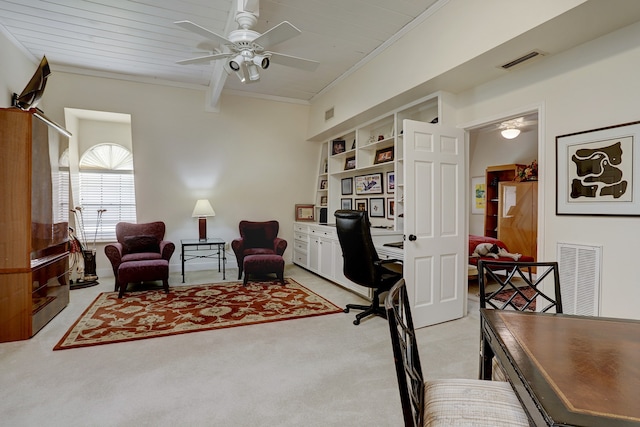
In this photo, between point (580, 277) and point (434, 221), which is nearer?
point (580, 277)

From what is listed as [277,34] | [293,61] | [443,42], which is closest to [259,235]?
[293,61]

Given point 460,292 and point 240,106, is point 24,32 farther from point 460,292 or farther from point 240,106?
point 460,292

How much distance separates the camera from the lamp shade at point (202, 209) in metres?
5.07

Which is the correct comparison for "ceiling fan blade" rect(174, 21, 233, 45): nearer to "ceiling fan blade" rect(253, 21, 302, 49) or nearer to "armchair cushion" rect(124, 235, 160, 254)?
"ceiling fan blade" rect(253, 21, 302, 49)

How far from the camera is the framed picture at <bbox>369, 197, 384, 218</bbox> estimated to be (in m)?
4.75

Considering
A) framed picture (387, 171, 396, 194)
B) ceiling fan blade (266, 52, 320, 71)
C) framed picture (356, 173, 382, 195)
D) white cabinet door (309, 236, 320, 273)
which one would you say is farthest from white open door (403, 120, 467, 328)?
white cabinet door (309, 236, 320, 273)

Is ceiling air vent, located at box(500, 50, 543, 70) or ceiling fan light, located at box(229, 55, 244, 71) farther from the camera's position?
ceiling fan light, located at box(229, 55, 244, 71)

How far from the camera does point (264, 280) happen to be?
4.86m

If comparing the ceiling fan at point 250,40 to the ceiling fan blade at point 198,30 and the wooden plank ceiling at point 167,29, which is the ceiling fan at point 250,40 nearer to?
the ceiling fan blade at point 198,30

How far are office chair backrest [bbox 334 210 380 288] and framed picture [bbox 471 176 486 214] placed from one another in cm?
482

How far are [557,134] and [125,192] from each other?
224 inches

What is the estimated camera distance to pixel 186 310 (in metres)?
3.49

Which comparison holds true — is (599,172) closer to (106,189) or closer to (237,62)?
(237,62)

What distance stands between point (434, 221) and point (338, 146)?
2890 mm
